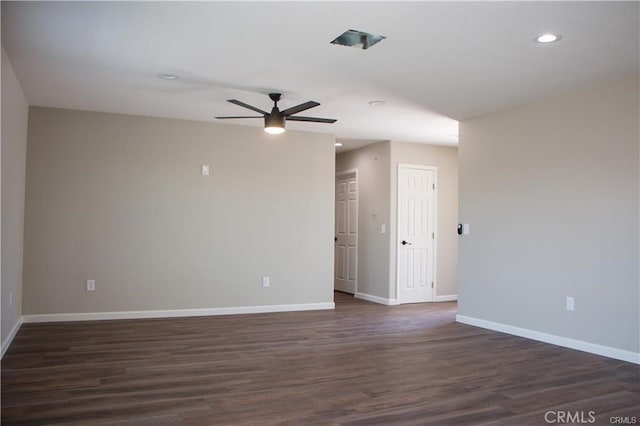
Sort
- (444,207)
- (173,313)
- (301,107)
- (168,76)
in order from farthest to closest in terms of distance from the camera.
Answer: (444,207) → (173,313) → (301,107) → (168,76)

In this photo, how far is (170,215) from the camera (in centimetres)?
611

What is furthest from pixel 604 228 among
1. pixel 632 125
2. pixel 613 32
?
pixel 613 32

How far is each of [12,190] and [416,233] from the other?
5386 millimetres

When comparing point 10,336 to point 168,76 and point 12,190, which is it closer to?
point 12,190

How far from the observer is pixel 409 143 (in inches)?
299

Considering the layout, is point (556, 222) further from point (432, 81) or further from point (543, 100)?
point (432, 81)

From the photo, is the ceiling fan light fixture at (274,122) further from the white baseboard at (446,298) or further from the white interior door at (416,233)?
the white baseboard at (446,298)

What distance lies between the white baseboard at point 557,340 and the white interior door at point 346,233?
261 cm

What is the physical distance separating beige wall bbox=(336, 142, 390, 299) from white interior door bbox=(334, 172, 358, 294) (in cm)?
15

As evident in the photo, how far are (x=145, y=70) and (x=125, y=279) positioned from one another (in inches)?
108

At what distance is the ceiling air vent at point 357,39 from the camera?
11.0 ft

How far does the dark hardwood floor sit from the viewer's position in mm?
2916

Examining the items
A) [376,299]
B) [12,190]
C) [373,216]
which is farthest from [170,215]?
[376,299]

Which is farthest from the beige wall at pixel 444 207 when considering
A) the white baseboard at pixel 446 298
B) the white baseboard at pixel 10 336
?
the white baseboard at pixel 10 336
